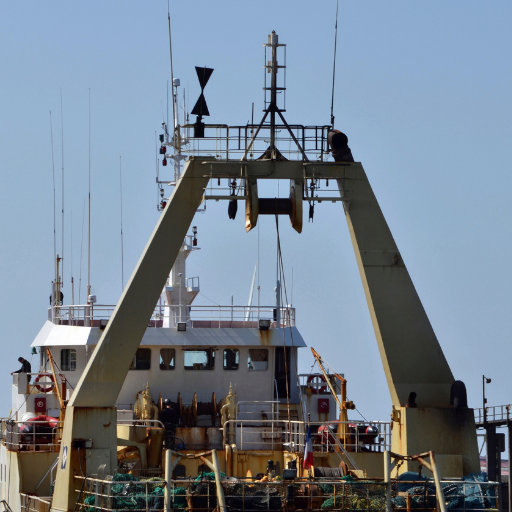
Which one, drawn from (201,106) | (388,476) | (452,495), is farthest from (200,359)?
(388,476)

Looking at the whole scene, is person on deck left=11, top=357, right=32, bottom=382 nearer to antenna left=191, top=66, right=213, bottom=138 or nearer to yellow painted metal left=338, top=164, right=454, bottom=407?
antenna left=191, top=66, right=213, bottom=138

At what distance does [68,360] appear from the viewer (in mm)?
27781

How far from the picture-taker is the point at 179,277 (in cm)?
2973

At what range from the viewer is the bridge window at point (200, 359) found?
89.2 ft

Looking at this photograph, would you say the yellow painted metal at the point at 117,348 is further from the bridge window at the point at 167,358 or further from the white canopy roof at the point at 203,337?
the bridge window at the point at 167,358

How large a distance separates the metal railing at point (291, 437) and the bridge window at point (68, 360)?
511 cm

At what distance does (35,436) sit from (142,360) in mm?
4407

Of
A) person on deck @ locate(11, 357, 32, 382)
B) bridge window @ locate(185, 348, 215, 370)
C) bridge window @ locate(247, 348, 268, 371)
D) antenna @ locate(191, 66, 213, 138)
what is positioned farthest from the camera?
person on deck @ locate(11, 357, 32, 382)

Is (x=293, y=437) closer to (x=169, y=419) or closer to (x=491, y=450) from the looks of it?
(x=169, y=419)

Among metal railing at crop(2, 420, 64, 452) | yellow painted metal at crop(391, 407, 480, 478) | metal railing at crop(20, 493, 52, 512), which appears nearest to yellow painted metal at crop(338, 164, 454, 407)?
yellow painted metal at crop(391, 407, 480, 478)

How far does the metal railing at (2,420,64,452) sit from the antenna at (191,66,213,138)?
6.51m

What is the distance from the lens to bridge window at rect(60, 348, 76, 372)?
2772 centimetres

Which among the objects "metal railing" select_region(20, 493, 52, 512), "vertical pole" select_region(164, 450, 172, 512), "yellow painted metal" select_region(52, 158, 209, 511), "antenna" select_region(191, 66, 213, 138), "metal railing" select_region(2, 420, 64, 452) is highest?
"antenna" select_region(191, 66, 213, 138)

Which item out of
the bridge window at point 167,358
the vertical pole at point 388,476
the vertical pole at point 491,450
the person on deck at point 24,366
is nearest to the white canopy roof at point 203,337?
the bridge window at point 167,358
